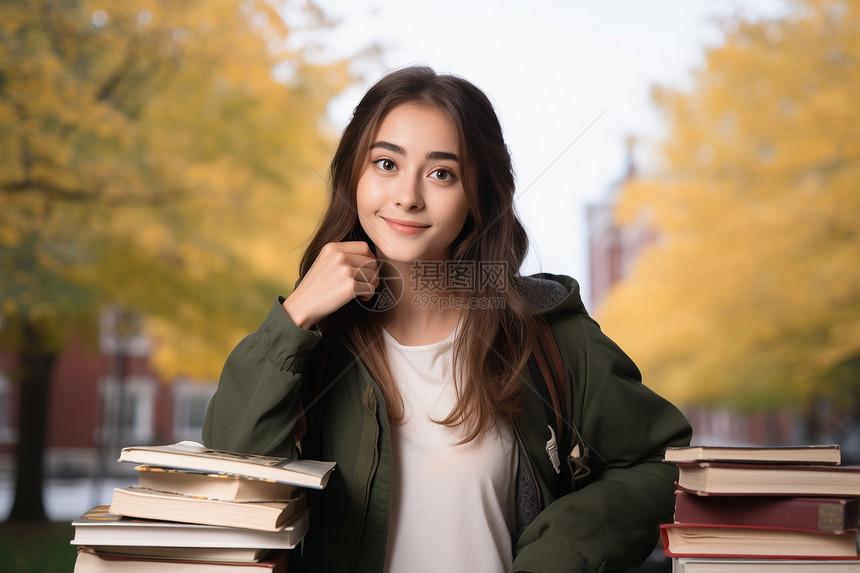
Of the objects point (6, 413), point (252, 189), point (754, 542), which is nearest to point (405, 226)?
point (754, 542)

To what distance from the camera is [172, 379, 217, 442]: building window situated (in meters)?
17.6

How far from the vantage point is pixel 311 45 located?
292 inches

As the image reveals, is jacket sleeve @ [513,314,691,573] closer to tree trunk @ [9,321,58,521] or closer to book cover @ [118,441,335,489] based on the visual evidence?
book cover @ [118,441,335,489]

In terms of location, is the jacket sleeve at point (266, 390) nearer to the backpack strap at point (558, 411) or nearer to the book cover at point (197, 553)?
the book cover at point (197, 553)

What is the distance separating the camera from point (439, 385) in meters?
1.63

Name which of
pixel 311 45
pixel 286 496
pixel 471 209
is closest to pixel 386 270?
pixel 471 209

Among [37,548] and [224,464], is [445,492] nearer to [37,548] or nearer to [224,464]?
[224,464]

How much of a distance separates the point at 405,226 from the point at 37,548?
620 cm

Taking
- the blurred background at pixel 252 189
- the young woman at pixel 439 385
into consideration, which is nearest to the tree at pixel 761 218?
the blurred background at pixel 252 189

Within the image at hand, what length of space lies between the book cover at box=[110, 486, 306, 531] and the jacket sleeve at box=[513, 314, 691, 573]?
47 cm

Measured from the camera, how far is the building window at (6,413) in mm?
15820

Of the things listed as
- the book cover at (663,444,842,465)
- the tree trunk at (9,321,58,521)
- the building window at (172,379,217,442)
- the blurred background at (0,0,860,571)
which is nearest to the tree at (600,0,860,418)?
the blurred background at (0,0,860,571)

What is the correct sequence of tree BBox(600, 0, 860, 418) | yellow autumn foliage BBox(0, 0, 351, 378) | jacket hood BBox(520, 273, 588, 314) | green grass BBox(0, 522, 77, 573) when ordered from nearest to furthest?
jacket hood BBox(520, 273, 588, 314), green grass BBox(0, 522, 77, 573), yellow autumn foliage BBox(0, 0, 351, 378), tree BBox(600, 0, 860, 418)

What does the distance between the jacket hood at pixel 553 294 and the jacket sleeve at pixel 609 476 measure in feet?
0.12
